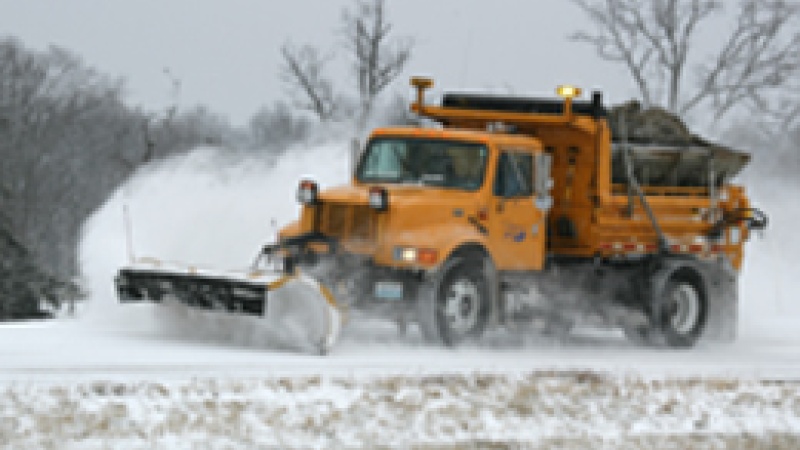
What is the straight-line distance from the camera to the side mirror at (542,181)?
14430 millimetres

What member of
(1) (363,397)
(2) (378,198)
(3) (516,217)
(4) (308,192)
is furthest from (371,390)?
(3) (516,217)

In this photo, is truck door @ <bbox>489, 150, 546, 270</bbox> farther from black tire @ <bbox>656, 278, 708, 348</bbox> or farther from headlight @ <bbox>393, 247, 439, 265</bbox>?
black tire @ <bbox>656, 278, 708, 348</bbox>

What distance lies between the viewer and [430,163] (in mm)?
14281

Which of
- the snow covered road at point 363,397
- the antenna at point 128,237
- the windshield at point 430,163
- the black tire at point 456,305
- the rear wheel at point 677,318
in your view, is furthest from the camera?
the rear wheel at point 677,318

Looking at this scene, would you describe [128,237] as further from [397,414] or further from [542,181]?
[397,414]

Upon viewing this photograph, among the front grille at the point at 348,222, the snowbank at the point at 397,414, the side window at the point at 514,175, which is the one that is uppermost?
the side window at the point at 514,175

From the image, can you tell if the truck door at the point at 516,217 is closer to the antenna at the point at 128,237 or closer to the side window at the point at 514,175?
the side window at the point at 514,175

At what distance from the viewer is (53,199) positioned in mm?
45750

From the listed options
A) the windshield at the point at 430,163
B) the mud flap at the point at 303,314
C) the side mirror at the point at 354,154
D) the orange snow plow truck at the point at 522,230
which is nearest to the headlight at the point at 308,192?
the orange snow plow truck at the point at 522,230

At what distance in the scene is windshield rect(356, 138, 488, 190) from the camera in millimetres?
14133

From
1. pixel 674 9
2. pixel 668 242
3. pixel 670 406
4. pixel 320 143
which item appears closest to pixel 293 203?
pixel 320 143

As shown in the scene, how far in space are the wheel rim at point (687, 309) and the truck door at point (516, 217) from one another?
7.56 ft

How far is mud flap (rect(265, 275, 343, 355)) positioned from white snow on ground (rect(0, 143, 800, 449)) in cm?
17

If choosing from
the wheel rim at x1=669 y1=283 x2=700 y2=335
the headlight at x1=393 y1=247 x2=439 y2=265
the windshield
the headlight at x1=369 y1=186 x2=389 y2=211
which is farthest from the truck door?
the wheel rim at x1=669 y1=283 x2=700 y2=335
